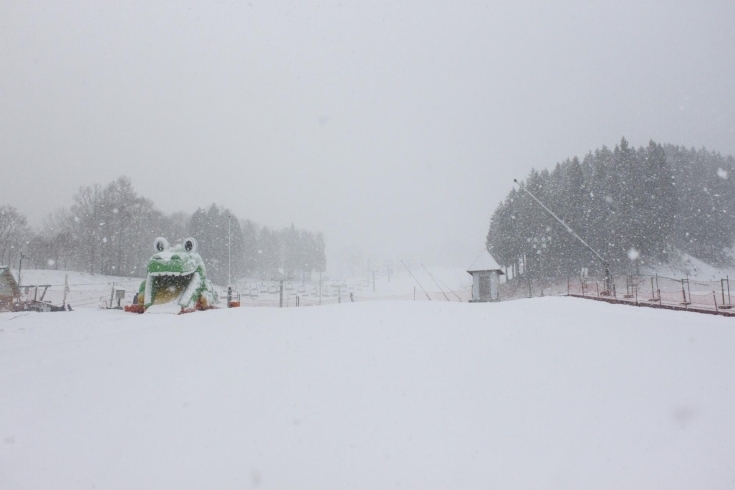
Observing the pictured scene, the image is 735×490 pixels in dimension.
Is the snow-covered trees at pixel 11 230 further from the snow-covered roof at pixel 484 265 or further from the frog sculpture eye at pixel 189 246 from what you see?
the snow-covered roof at pixel 484 265

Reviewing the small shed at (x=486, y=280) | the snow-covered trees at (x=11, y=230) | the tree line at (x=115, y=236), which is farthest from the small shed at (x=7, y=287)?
the snow-covered trees at (x=11, y=230)

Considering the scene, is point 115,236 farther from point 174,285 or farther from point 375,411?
point 375,411

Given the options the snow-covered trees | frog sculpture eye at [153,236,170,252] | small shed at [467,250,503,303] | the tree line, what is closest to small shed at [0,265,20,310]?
frog sculpture eye at [153,236,170,252]

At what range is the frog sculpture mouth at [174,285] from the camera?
46.3ft

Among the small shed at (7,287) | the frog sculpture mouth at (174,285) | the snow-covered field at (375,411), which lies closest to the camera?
the snow-covered field at (375,411)

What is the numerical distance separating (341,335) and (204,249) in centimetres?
5896

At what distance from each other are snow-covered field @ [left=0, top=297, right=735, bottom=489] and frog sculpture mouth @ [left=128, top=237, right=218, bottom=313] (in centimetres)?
676

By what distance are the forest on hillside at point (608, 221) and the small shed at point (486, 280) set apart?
1673cm

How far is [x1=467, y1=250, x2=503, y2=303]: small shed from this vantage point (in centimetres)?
3028

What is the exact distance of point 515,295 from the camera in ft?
145

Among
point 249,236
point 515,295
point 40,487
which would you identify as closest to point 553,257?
point 515,295

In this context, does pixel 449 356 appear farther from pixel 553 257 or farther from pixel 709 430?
pixel 553 257

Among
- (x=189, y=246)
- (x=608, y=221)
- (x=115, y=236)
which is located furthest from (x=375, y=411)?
(x=115, y=236)

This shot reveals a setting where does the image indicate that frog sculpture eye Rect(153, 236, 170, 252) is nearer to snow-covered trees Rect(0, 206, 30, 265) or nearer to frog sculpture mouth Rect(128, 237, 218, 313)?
frog sculpture mouth Rect(128, 237, 218, 313)
